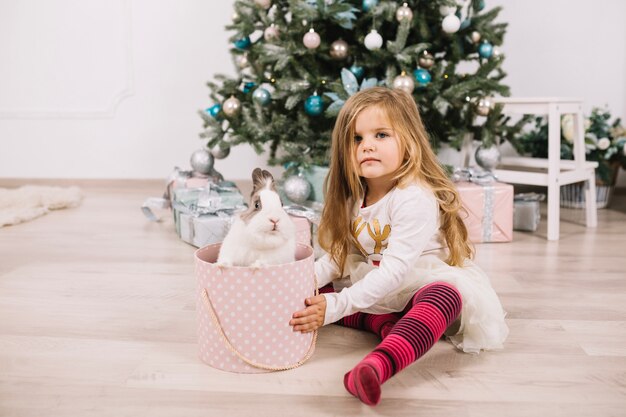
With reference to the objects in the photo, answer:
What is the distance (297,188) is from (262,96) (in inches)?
15.4

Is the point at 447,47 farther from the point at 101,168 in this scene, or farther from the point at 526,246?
the point at 101,168

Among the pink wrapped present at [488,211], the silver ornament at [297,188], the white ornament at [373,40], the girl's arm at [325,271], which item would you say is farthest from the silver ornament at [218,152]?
the girl's arm at [325,271]

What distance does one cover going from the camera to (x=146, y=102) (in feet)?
11.0

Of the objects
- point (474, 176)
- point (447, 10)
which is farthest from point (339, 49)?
point (474, 176)

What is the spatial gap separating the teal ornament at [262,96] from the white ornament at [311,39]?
260 millimetres

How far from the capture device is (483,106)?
223 cm

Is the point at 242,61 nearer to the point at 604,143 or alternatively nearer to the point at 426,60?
the point at 426,60

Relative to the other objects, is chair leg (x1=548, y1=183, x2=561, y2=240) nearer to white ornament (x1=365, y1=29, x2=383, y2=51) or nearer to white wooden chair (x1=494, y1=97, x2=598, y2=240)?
white wooden chair (x1=494, y1=97, x2=598, y2=240)

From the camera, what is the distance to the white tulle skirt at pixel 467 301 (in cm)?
121

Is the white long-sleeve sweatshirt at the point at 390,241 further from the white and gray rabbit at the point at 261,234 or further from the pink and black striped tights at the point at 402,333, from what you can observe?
the white and gray rabbit at the point at 261,234

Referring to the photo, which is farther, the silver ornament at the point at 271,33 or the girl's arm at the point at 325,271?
the silver ornament at the point at 271,33

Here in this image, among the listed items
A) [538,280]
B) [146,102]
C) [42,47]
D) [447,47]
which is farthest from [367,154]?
[42,47]

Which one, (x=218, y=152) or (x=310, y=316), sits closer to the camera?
(x=310, y=316)

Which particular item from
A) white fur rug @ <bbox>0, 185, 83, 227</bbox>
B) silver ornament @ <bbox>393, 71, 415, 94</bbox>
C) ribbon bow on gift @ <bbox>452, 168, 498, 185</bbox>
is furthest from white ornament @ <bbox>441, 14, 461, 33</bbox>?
white fur rug @ <bbox>0, 185, 83, 227</bbox>
